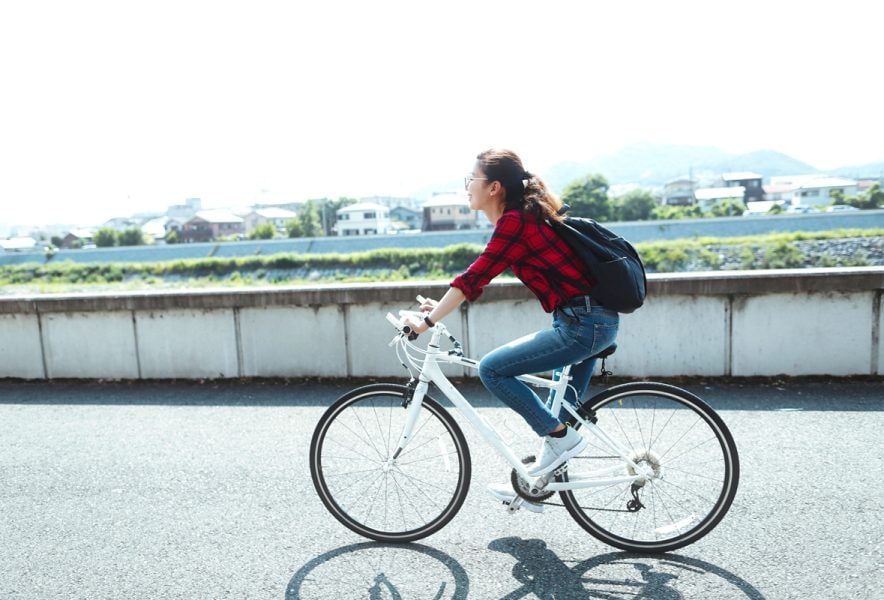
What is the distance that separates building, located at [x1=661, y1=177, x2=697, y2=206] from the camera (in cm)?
15121

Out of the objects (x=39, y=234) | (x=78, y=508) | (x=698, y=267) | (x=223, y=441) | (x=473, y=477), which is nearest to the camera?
(x=78, y=508)

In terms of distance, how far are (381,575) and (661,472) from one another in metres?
1.48

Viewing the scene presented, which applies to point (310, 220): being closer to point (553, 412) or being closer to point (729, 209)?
point (729, 209)

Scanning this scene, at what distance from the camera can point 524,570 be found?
132 inches

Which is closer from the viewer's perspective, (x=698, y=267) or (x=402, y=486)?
(x=402, y=486)

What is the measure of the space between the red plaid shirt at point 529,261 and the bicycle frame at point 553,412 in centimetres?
37

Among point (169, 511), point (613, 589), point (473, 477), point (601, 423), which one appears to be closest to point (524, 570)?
point (613, 589)

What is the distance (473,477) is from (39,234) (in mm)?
137372

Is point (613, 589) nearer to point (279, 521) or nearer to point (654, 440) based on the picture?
point (654, 440)

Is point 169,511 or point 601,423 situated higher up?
point 601,423

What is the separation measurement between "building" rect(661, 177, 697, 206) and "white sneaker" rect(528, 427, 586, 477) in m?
148

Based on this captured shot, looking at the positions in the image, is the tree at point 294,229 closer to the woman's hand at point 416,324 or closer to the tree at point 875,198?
the tree at point 875,198

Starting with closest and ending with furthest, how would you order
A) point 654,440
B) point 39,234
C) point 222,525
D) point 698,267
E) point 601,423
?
point 601,423
point 654,440
point 222,525
point 698,267
point 39,234

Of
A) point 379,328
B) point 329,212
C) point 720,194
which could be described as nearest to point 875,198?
Result: point 720,194
